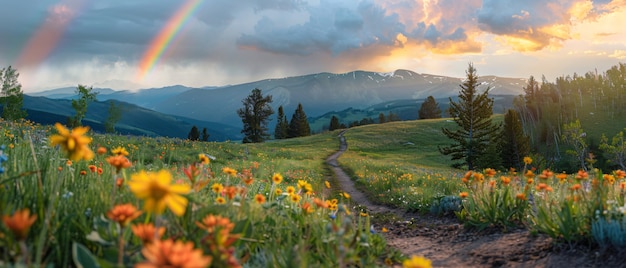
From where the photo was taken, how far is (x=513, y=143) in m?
45.5

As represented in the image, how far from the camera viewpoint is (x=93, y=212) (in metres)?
3.11

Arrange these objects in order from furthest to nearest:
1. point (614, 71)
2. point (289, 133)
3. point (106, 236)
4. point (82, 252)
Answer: point (614, 71)
point (289, 133)
point (106, 236)
point (82, 252)

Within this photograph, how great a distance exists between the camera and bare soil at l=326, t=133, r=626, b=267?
3943mm

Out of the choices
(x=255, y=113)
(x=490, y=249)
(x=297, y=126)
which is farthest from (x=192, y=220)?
(x=297, y=126)

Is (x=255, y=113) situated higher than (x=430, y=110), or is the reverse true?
(x=430, y=110)

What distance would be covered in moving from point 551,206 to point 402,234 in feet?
10.3

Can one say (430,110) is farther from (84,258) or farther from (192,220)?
(84,258)

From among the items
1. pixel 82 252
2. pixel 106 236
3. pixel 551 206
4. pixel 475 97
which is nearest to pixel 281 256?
pixel 106 236

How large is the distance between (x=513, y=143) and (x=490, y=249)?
46.1m

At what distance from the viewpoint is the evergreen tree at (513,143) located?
44906 millimetres

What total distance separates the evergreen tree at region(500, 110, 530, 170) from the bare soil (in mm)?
A: 42335

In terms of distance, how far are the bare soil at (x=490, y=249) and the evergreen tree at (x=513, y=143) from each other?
42335 millimetres

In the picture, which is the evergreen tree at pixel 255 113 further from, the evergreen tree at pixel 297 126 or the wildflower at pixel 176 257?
the wildflower at pixel 176 257

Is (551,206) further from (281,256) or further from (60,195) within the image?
(60,195)
